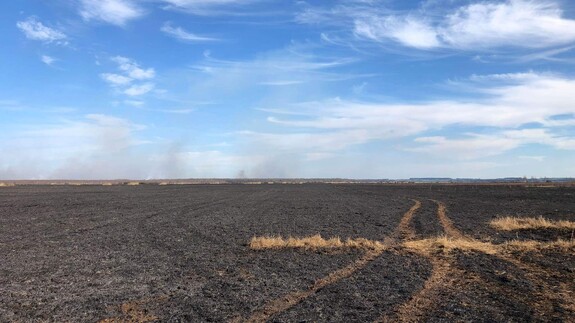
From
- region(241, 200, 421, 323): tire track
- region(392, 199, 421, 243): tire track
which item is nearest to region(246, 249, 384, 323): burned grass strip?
region(241, 200, 421, 323): tire track

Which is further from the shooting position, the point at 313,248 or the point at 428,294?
the point at 313,248

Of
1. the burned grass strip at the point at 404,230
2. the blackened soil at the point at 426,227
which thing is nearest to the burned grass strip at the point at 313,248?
the burned grass strip at the point at 404,230

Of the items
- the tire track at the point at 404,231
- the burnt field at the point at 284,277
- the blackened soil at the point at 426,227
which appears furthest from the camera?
the blackened soil at the point at 426,227

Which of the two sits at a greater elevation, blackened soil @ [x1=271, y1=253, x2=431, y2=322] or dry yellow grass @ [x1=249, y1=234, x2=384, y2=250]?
dry yellow grass @ [x1=249, y1=234, x2=384, y2=250]

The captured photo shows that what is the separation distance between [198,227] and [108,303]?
14.3 metres

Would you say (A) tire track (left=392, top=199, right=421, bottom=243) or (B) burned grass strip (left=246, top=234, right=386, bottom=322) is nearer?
(B) burned grass strip (left=246, top=234, right=386, bottom=322)

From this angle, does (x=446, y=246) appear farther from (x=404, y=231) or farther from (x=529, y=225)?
(x=529, y=225)

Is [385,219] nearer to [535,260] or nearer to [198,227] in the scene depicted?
[198,227]

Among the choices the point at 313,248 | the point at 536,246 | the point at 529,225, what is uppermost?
the point at 529,225

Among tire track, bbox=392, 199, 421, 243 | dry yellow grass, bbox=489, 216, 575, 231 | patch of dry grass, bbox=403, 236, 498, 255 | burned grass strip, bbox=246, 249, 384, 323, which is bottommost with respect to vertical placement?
burned grass strip, bbox=246, 249, 384, 323

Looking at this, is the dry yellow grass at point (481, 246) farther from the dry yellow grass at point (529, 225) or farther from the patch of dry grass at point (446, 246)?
the dry yellow grass at point (529, 225)

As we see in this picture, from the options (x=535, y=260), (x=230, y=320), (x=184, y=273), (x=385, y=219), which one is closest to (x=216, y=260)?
(x=184, y=273)

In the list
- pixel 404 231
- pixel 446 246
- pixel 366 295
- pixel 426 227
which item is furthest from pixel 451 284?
pixel 426 227

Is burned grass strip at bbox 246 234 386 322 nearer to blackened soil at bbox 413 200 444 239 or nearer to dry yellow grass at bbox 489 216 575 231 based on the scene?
blackened soil at bbox 413 200 444 239
